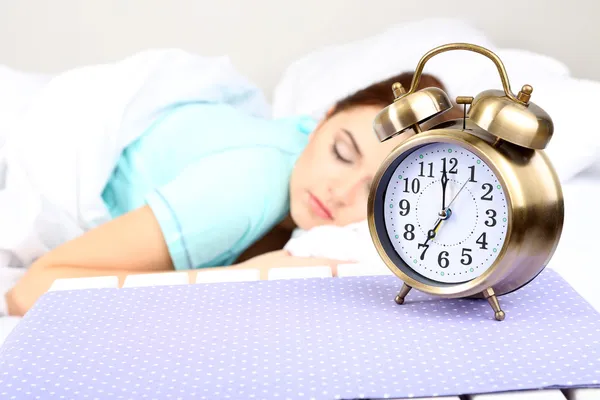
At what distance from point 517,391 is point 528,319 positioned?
153mm

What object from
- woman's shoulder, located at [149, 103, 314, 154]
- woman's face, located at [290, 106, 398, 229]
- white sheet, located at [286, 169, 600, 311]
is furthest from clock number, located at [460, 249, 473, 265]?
woman's shoulder, located at [149, 103, 314, 154]

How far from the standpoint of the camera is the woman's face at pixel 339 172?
154cm

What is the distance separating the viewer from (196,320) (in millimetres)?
937

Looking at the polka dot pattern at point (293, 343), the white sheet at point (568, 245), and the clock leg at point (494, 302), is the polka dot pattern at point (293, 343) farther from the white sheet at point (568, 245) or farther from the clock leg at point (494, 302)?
the white sheet at point (568, 245)

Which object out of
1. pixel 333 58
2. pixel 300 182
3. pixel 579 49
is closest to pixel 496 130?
pixel 300 182

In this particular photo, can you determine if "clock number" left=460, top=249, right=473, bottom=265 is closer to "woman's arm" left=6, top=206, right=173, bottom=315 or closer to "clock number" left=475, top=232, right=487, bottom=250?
"clock number" left=475, top=232, right=487, bottom=250

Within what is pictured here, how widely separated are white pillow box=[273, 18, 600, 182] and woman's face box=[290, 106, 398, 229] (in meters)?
0.43

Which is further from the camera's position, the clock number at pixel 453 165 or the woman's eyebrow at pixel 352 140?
the woman's eyebrow at pixel 352 140

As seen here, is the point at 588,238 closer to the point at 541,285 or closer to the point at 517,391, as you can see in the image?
the point at 541,285

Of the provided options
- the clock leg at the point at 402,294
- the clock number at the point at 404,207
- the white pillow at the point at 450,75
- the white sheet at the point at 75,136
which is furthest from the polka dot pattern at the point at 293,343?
the white pillow at the point at 450,75

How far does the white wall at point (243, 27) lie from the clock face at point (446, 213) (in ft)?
5.52

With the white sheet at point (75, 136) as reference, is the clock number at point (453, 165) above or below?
above

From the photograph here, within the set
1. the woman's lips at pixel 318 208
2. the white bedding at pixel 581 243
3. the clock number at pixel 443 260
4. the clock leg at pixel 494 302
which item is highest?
the clock number at pixel 443 260

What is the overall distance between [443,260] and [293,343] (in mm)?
221
